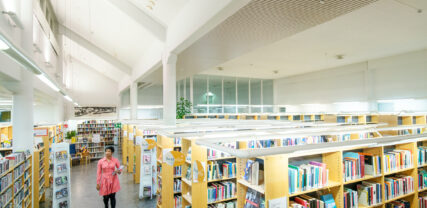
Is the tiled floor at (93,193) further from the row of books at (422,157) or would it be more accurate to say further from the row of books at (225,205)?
the row of books at (422,157)

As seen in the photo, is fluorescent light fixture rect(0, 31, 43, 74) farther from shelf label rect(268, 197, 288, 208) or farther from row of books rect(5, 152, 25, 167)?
shelf label rect(268, 197, 288, 208)

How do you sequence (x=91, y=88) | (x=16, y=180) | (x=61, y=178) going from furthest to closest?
1. (x=91, y=88)
2. (x=61, y=178)
3. (x=16, y=180)

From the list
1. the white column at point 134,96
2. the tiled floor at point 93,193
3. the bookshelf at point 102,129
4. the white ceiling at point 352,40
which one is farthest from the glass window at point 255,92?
the bookshelf at point 102,129

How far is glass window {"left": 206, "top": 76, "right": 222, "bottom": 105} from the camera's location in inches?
531

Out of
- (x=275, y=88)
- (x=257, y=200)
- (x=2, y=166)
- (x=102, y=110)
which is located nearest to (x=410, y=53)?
(x=275, y=88)

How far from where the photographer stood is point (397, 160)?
3.55m

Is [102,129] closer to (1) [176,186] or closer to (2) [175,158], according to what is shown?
(1) [176,186]

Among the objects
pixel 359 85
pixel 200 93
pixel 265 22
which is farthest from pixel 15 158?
pixel 359 85

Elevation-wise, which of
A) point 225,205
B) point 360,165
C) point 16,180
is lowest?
point 225,205

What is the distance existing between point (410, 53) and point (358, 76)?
215cm

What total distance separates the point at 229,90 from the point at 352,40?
25.3ft

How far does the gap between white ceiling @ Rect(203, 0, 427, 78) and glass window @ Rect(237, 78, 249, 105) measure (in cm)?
303

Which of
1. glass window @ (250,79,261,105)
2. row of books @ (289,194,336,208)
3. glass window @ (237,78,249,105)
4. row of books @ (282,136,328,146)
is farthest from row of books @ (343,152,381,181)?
glass window @ (250,79,261,105)

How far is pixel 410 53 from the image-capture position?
350 inches
